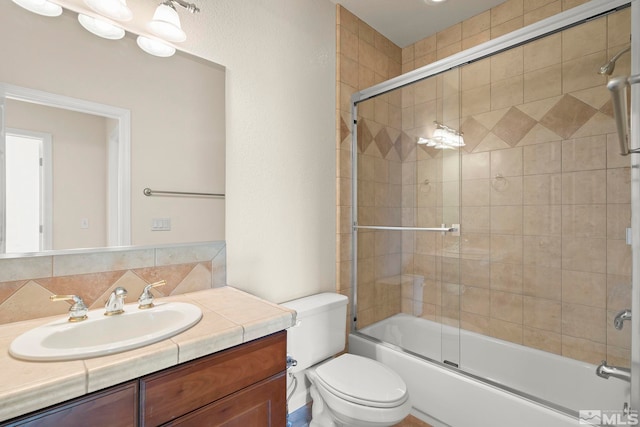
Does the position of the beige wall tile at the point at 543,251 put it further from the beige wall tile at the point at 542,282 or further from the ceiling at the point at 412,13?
the ceiling at the point at 412,13

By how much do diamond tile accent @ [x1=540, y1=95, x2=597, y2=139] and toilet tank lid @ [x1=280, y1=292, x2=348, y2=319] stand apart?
63.0 inches

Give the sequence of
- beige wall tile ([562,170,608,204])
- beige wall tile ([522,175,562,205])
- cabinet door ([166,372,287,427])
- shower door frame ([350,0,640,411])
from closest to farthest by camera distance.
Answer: cabinet door ([166,372,287,427])
shower door frame ([350,0,640,411])
beige wall tile ([562,170,608,204])
beige wall tile ([522,175,562,205])

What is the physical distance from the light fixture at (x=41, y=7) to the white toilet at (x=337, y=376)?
5.04 ft

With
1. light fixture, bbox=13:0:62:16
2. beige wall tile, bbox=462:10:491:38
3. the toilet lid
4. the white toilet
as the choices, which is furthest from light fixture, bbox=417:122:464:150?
light fixture, bbox=13:0:62:16

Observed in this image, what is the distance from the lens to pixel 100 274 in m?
1.13

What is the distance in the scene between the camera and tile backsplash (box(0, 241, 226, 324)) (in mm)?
989

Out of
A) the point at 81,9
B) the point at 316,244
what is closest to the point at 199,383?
the point at 316,244

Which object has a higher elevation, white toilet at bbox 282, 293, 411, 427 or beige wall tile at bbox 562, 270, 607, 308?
beige wall tile at bbox 562, 270, 607, 308

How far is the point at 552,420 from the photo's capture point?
1328mm

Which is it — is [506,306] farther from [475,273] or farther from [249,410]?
[249,410]

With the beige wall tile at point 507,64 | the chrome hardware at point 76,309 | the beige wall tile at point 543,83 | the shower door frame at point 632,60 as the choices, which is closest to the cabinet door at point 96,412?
the chrome hardware at point 76,309

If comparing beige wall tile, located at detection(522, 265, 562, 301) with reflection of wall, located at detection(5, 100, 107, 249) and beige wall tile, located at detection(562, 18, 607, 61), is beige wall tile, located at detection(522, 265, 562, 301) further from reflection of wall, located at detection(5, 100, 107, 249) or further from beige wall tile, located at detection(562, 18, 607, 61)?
reflection of wall, located at detection(5, 100, 107, 249)

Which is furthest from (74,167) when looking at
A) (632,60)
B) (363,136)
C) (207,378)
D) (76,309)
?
(632,60)

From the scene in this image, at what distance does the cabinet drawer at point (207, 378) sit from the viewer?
2.55 feet
